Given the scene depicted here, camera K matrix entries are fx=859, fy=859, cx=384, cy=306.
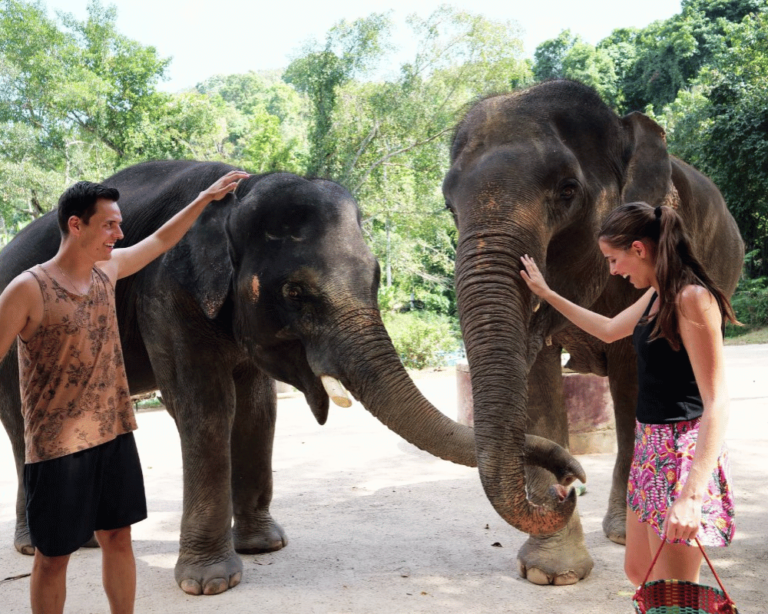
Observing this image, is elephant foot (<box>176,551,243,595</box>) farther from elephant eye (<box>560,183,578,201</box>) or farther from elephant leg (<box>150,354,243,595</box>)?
elephant eye (<box>560,183,578,201</box>)

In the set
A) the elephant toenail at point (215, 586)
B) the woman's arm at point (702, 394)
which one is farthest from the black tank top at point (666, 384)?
the elephant toenail at point (215, 586)

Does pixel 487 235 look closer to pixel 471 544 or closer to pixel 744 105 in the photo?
pixel 471 544

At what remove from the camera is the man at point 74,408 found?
3.13 m

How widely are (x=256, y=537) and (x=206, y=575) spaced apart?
0.73 metres

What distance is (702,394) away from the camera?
2.67m

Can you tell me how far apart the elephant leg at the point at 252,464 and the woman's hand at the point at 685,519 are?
10.1 ft

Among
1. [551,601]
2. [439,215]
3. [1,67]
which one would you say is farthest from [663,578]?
[1,67]

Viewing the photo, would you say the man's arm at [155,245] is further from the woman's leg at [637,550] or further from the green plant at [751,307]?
the green plant at [751,307]

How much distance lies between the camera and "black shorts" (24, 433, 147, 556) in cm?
313

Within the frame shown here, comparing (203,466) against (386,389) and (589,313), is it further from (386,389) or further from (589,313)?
(589,313)

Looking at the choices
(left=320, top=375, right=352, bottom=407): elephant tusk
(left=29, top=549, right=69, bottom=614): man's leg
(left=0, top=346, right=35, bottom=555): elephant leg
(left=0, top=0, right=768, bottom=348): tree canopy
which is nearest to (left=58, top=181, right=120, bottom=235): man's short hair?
(left=29, top=549, right=69, bottom=614): man's leg

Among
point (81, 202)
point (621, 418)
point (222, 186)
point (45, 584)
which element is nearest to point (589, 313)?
point (621, 418)

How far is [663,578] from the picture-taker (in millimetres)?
2844

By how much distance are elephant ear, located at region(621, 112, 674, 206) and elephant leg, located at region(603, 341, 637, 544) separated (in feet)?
3.06
